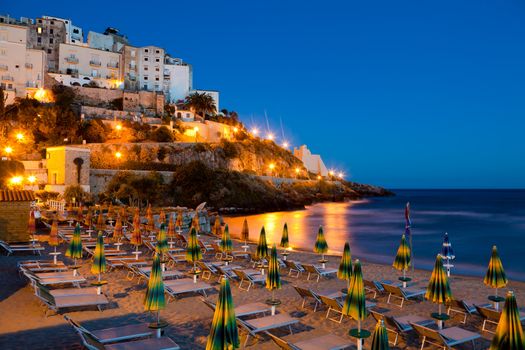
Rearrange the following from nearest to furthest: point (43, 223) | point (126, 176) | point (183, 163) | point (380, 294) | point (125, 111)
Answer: point (380, 294)
point (43, 223)
point (126, 176)
point (183, 163)
point (125, 111)

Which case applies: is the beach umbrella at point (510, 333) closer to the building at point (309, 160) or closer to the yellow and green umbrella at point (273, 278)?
the yellow and green umbrella at point (273, 278)

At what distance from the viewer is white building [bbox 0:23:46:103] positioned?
170ft

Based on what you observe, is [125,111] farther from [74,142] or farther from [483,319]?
[483,319]

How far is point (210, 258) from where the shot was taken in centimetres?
1530

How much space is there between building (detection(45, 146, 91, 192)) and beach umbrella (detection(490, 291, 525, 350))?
115 ft

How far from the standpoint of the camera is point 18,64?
173ft

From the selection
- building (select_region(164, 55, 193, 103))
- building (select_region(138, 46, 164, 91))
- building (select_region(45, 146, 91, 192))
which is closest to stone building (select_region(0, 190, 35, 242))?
building (select_region(45, 146, 91, 192))

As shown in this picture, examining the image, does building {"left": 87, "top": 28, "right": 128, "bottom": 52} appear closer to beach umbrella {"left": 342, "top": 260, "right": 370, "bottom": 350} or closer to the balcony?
the balcony

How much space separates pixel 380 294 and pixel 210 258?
6907 millimetres

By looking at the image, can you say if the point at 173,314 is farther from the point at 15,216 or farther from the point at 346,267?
the point at 15,216

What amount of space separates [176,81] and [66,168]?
138 ft

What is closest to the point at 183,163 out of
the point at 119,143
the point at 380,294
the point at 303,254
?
the point at 119,143

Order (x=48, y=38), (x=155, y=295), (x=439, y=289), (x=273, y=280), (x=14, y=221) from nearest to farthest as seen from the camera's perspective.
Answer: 1. (x=155, y=295)
2. (x=439, y=289)
3. (x=273, y=280)
4. (x=14, y=221)
5. (x=48, y=38)

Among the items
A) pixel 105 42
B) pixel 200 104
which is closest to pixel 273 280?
pixel 200 104
